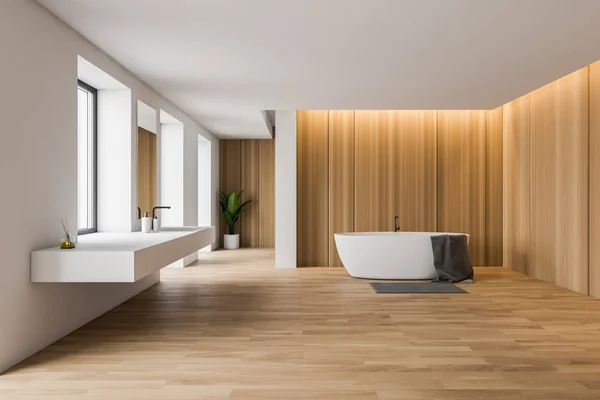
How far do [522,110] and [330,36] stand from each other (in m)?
3.91

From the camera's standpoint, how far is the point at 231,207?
10945 millimetres

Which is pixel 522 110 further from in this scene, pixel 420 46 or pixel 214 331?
pixel 214 331

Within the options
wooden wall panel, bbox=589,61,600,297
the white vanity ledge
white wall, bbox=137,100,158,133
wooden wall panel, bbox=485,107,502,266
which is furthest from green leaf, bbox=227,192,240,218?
the white vanity ledge

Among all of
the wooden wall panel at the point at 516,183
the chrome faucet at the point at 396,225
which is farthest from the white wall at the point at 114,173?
the wooden wall panel at the point at 516,183

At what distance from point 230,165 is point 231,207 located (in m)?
1.03

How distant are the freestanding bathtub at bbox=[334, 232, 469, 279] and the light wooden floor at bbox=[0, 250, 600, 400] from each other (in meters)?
0.91

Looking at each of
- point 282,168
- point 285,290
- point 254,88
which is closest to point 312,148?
point 282,168

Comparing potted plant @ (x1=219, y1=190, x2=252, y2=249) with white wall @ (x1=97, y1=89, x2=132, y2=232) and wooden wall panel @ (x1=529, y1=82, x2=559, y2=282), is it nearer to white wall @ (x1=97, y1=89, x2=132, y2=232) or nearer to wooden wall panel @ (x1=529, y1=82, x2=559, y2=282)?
white wall @ (x1=97, y1=89, x2=132, y2=232)

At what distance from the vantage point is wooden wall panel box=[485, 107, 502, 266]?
771 cm

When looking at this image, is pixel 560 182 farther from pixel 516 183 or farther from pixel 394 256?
pixel 394 256

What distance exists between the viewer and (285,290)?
19.0ft

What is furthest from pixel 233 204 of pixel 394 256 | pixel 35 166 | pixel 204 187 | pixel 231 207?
pixel 35 166

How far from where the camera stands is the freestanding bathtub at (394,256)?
21.0ft

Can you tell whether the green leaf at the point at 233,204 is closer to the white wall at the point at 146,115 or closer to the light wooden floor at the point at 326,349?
the white wall at the point at 146,115
